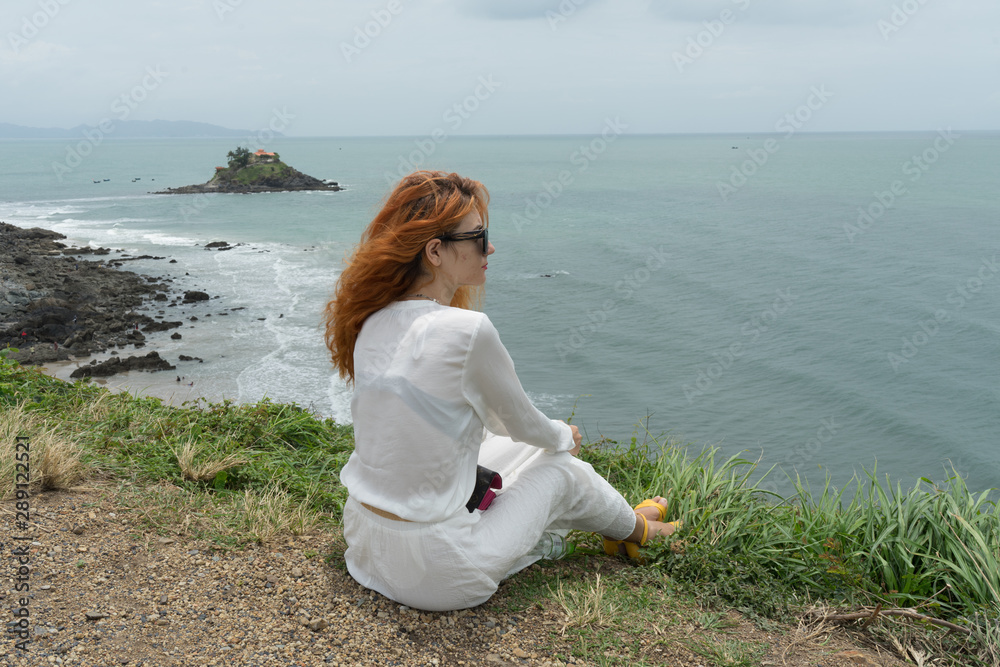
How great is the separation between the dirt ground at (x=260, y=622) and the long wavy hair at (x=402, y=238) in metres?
1.20

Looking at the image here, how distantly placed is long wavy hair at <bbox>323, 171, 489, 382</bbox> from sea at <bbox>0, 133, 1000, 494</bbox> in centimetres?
18

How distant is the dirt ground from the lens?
2.83m

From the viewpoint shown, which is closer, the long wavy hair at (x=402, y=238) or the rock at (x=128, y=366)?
the long wavy hair at (x=402, y=238)

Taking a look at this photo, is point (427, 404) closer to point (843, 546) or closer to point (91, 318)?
point (843, 546)

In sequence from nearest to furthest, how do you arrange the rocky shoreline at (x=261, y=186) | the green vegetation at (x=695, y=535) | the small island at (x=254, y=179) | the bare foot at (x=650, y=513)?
the green vegetation at (x=695, y=535) → the bare foot at (x=650, y=513) → the rocky shoreline at (x=261, y=186) → the small island at (x=254, y=179)

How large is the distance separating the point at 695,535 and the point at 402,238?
2.26 metres

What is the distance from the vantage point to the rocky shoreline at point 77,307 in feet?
57.3

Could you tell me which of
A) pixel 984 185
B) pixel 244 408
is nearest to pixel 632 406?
pixel 244 408

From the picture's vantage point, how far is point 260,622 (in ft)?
10.1

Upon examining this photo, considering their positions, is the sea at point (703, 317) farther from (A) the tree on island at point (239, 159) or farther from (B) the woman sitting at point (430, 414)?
(A) the tree on island at point (239, 159)

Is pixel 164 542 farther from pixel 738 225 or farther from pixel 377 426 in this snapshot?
pixel 738 225

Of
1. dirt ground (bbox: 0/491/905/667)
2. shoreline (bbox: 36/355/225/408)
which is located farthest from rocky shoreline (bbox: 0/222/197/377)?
dirt ground (bbox: 0/491/905/667)

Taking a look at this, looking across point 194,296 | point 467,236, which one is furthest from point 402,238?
point 194,296

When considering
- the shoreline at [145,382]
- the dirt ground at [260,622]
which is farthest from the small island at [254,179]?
the dirt ground at [260,622]
